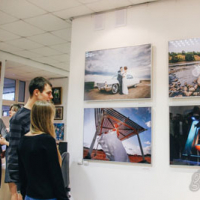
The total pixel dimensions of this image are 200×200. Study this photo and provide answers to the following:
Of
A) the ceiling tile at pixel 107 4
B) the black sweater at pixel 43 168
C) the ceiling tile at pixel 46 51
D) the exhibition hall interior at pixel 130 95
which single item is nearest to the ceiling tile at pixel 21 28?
the exhibition hall interior at pixel 130 95

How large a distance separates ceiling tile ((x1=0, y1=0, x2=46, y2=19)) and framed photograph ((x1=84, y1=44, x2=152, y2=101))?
3.35 ft

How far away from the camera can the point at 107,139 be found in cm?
372

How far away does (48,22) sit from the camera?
456 cm

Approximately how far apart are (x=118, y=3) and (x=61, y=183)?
2675mm

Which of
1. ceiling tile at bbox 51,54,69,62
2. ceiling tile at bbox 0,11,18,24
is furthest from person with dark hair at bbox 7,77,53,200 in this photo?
ceiling tile at bbox 51,54,69,62

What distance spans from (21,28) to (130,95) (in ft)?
8.06

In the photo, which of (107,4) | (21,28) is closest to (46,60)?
(21,28)

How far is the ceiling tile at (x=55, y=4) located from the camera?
3.81 metres

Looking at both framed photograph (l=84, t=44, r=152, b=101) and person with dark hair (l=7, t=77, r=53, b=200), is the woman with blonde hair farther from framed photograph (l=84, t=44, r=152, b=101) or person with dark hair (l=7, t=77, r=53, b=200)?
framed photograph (l=84, t=44, r=152, b=101)

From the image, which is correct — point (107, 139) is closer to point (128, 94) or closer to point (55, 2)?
point (128, 94)

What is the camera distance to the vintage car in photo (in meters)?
3.61

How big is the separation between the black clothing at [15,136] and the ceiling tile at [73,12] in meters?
2.19

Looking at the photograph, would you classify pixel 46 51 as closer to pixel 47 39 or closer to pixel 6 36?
pixel 47 39

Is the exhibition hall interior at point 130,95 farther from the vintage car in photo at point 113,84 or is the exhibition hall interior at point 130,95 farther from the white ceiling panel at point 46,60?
the white ceiling panel at point 46,60
